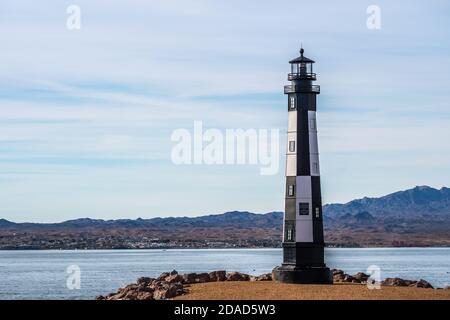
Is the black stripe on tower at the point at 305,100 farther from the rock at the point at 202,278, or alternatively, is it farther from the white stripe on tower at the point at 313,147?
the rock at the point at 202,278

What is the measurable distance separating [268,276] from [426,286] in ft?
29.5

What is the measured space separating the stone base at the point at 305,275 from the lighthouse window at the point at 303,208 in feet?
9.38

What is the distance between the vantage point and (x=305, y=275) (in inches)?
2024

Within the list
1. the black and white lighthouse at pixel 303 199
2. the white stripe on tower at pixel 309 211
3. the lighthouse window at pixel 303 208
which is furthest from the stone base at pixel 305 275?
the lighthouse window at pixel 303 208

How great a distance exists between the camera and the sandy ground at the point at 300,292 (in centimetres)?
4584

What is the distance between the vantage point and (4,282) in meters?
Result: 113

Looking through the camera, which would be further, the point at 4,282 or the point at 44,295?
the point at 4,282

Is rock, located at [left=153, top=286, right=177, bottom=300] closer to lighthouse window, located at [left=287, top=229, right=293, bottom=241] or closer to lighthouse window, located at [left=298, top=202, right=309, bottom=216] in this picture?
lighthouse window, located at [left=287, top=229, right=293, bottom=241]

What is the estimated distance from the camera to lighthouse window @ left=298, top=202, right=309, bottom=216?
169ft

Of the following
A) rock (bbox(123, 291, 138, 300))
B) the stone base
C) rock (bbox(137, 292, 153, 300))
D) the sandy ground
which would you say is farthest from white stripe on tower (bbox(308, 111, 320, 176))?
rock (bbox(123, 291, 138, 300))

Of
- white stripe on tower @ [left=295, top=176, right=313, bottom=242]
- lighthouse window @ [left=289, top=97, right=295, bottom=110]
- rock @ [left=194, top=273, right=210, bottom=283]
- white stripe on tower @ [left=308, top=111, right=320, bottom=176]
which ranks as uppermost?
lighthouse window @ [left=289, top=97, right=295, bottom=110]
